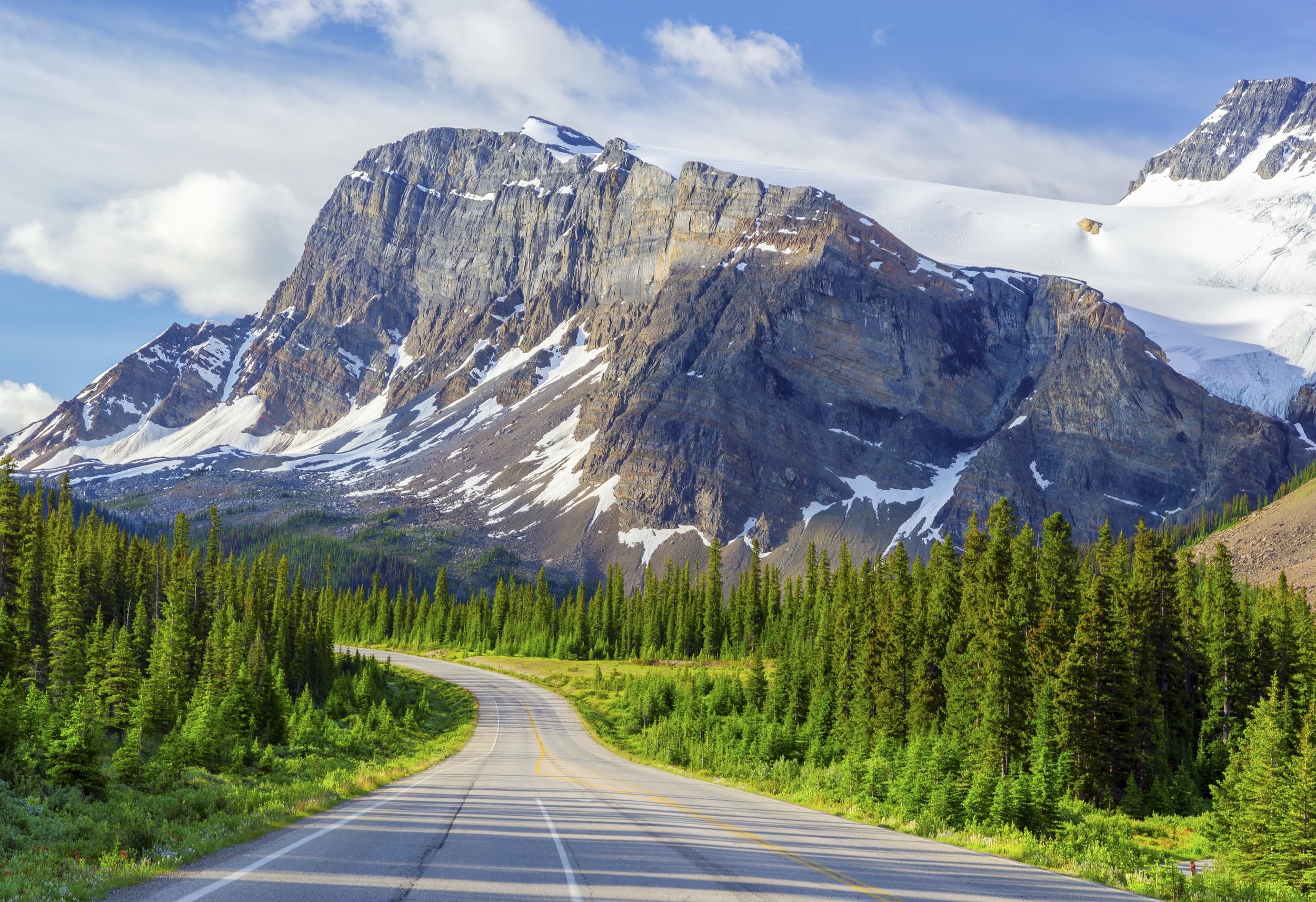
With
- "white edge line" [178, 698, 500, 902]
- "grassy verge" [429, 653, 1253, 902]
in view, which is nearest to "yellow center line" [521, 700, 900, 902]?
"white edge line" [178, 698, 500, 902]

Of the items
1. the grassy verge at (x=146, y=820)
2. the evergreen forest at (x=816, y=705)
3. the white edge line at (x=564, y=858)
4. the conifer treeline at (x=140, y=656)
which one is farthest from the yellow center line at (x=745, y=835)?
the conifer treeline at (x=140, y=656)

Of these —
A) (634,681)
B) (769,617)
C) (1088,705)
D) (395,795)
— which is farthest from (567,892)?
(769,617)

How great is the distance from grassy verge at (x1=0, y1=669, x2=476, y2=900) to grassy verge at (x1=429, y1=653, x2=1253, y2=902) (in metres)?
14.0

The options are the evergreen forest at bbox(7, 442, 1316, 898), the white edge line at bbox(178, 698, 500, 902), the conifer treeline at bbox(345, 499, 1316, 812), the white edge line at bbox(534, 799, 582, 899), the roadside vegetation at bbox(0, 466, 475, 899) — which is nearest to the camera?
the white edge line at bbox(178, 698, 500, 902)

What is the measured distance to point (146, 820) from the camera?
16.2 m

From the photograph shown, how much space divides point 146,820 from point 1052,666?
4188 centimetres

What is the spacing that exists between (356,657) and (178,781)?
81828mm

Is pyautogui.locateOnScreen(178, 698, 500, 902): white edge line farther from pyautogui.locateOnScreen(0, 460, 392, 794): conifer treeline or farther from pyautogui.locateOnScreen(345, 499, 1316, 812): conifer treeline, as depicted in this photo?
pyautogui.locateOnScreen(345, 499, 1316, 812): conifer treeline

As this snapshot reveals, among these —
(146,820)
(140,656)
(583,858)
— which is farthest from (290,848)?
(140,656)

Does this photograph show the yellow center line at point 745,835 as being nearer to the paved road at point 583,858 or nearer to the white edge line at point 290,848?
the paved road at point 583,858

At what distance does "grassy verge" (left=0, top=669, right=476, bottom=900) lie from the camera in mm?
12367

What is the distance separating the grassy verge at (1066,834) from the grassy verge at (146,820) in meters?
14.0

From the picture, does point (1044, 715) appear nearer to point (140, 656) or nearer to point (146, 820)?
point (146, 820)

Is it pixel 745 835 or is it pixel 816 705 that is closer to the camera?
pixel 745 835
